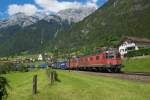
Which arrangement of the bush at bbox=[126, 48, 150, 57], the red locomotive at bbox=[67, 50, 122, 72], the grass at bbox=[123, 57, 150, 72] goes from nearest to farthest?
the red locomotive at bbox=[67, 50, 122, 72]
the grass at bbox=[123, 57, 150, 72]
the bush at bbox=[126, 48, 150, 57]

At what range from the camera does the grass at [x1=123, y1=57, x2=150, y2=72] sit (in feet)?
243

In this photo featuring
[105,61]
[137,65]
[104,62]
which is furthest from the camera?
[137,65]

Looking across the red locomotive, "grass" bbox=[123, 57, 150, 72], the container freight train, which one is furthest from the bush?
the red locomotive

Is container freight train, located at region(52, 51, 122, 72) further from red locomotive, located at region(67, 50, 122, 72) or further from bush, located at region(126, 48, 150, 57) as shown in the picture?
bush, located at region(126, 48, 150, 57)

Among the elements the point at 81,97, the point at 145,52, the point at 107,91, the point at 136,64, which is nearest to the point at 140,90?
the point at 107,91

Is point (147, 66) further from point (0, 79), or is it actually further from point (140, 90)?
point (0, 79)

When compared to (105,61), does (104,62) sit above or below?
below

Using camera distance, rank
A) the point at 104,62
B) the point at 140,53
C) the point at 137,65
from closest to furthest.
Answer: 1. the point at 104,62
2. the point at 137,65
3. the point at 140,53

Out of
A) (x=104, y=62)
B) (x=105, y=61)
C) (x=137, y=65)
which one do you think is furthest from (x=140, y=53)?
(x=105, y=61)

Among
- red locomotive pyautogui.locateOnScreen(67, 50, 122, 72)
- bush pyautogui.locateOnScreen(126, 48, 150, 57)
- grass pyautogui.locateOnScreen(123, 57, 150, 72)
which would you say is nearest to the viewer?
red locomotive pyautogui.locateOnScreen(67, 50, 122, 72)

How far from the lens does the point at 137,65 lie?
259 ft

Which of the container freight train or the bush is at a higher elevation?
the bush

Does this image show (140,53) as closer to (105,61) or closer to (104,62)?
(104,62)

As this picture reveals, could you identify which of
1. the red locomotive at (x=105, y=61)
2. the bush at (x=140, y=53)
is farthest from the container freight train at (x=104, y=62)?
the bush at (x=140, y=53)
